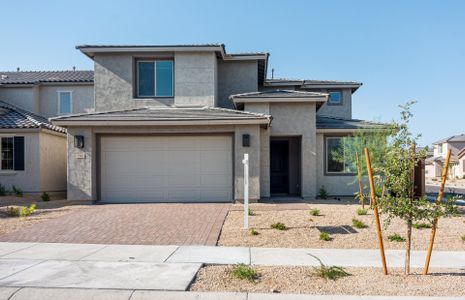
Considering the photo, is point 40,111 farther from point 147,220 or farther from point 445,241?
point 445,241

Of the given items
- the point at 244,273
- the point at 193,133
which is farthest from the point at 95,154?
the point at 244,273

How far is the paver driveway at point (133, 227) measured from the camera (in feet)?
27.2

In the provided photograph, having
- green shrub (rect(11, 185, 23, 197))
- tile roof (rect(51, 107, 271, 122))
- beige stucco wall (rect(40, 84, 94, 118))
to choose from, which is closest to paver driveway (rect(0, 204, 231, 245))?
tile roof (rect(51, 107, 271, 122))

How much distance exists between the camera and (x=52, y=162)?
18.0 m

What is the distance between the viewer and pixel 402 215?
5.78 meters

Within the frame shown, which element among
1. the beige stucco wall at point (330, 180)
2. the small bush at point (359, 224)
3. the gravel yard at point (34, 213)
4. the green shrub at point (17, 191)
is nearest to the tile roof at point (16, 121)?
the green shrub at point (17, 191)

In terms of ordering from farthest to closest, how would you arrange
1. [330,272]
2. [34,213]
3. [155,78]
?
1. [155,78]
2. [34,213]
3. [330,272]

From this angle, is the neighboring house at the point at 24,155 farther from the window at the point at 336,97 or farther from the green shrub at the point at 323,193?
the window at the point at 336,97

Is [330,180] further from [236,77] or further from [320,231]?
[320,231]

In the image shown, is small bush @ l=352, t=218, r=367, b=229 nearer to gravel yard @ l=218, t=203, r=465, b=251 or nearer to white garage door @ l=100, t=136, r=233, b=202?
gravel yard @ l=218, t=203, r=465, b=251

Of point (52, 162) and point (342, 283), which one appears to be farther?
point (52, 162)

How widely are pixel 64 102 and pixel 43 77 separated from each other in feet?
8.83

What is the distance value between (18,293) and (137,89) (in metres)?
12.2

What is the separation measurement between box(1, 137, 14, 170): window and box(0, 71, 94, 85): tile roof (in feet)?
18.1
